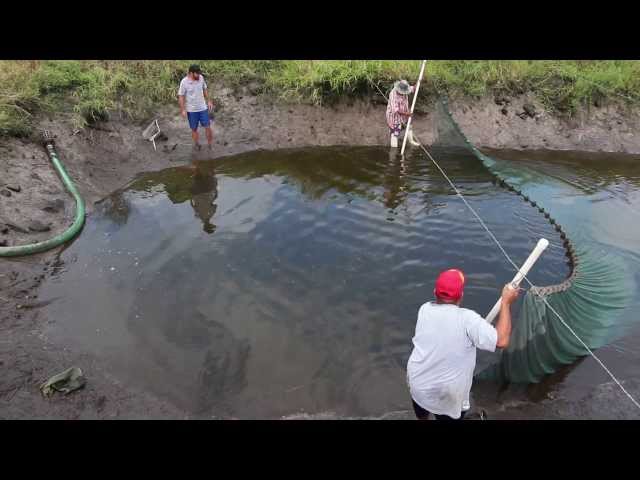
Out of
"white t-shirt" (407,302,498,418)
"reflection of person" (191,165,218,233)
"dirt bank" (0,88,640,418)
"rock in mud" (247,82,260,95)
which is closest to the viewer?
"white t-shirt" (407,302,498,418)

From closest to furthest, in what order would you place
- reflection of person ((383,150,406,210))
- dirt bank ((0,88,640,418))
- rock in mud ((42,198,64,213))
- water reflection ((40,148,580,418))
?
dirt bank ((0,88,640,418)) → water reflection ((40,148,580,418)) → rock in mud ((42,198,64,213)) → reflection of person ((383,150,406,210))

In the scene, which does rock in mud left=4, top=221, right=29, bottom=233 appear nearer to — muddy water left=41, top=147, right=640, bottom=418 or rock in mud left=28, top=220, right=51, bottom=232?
rock in mud left=28, top=220, right=51, bottom=232

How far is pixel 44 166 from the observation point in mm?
7613

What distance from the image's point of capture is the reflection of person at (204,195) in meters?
7.25

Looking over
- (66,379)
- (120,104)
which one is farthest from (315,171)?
(66,379)

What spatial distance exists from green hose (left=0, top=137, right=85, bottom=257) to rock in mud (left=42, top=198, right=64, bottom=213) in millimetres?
237

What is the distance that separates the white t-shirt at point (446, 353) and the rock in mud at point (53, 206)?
Answer: 245 inches

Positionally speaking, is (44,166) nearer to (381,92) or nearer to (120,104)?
(120,104)

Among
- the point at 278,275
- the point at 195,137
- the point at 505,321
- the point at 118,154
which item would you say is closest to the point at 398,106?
the point at 195,137

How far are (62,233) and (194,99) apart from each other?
3.62 m

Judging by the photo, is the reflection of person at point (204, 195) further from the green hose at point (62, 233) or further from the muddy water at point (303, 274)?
the green hose at point (62, 233)

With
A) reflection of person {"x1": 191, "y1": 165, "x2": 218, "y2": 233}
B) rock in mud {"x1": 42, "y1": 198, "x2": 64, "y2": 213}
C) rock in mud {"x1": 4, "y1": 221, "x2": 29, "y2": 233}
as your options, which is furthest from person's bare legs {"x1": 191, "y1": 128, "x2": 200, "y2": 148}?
rock in mud {"x1": 4, "y1": 221, "x2": 29, "y2": 233}

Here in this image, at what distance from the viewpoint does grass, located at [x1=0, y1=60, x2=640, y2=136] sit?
364 inches

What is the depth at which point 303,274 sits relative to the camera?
594 cm
